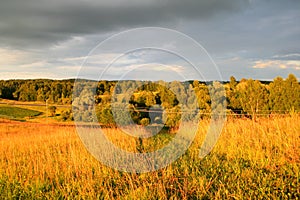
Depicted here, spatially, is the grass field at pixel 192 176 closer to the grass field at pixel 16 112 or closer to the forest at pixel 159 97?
the forest at pixel 159 97

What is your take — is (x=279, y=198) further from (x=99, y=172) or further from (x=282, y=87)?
(x=282, y=87)

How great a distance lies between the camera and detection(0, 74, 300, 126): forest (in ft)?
44.0

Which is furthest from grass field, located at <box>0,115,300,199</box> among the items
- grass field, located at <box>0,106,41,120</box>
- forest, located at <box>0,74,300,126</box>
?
grass field, located at <box>0,106,41,120</box>

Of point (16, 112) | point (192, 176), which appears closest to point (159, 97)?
point (192, 176)

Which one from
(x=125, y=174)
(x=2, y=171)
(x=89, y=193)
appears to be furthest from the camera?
(x=2, y=171)

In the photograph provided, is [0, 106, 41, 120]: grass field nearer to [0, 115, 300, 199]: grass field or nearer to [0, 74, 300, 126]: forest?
[0, 74, 300, 126]: forest

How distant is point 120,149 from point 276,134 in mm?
4552

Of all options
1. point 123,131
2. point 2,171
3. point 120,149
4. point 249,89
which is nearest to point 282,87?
point 249,89

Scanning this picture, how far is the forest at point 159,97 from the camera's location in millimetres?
13398

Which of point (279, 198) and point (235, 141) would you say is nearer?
point (279, 198)

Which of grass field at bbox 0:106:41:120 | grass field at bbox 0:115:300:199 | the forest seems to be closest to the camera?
grass field at bbox 0:115:300:199

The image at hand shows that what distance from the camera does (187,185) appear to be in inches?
204

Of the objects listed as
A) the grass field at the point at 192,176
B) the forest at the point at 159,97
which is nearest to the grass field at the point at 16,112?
the forest at the point at 159,97

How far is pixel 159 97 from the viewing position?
1970 cm
